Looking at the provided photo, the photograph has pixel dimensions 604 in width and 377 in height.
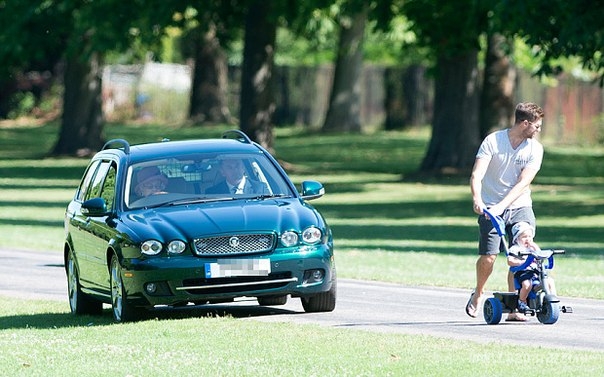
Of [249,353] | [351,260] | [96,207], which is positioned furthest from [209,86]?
[249,353]

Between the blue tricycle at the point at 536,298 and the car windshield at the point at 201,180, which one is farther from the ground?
the car windshield at the point at 201,180

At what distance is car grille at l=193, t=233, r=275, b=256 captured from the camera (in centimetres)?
1366

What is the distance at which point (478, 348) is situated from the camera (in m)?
11.6

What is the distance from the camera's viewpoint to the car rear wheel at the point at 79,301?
1532cm

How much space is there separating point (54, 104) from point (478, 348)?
62823mm

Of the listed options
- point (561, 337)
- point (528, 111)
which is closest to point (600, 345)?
point (561, 337)

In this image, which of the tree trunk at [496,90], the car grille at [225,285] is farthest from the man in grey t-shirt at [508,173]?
the tree trunk at [496,90]

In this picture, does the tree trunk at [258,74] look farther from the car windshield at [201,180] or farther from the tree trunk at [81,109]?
the car windshield at [201,180]

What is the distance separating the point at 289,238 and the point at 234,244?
468mm

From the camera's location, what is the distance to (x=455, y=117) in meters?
41.1

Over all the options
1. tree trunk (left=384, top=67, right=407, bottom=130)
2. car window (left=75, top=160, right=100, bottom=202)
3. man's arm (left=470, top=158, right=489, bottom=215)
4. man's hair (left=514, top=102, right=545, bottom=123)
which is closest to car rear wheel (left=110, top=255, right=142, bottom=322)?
car window (left=75, top=160, right=100, bottom=202)

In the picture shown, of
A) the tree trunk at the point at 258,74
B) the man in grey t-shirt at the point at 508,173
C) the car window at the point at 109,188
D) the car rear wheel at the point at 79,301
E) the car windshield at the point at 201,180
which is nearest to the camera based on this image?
the man in grey t-shirt at the point at 508,173

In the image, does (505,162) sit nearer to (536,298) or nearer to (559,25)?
(536,298)

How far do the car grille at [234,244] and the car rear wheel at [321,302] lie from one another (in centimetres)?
93
